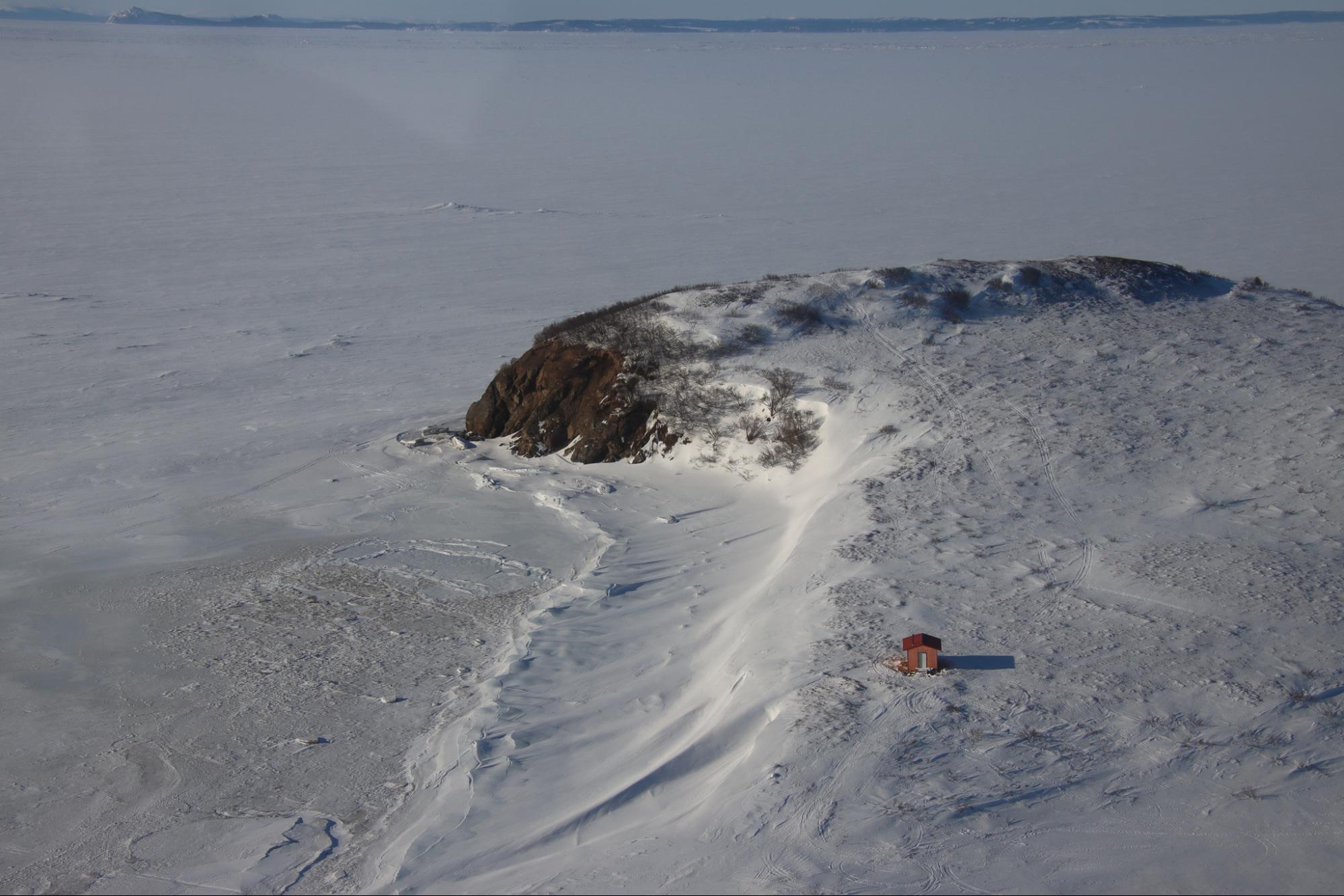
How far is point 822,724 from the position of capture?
8.21 m

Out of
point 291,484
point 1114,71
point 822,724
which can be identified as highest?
point 1114,71

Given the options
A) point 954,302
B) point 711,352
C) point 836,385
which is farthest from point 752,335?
point 954,302

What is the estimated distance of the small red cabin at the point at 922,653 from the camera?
866cm

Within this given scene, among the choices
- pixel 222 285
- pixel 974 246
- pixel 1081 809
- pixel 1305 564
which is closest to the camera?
pixel 1081 809

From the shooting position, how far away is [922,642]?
869cm

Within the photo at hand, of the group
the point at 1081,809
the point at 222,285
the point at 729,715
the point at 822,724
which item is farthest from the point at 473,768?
the point at 222,285

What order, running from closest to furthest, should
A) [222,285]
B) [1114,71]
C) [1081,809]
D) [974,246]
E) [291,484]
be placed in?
[1081,809] → [291,484] → [222,285] → [974,246] → [1114,71]

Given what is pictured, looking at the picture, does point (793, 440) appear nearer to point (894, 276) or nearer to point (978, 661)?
point (894, 276)

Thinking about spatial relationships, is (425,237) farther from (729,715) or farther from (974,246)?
(729,715)

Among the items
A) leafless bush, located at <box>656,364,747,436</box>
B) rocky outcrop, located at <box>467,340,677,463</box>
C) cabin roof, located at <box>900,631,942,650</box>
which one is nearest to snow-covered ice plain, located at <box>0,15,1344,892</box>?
cabin roof, located at <box>900,631,942,650</box>

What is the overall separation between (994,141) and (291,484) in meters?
45.2

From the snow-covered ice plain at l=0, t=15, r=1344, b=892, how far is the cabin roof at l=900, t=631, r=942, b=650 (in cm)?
29

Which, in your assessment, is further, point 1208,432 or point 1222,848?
point 1208,432

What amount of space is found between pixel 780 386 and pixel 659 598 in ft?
14.6
